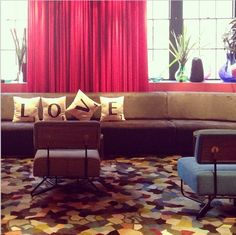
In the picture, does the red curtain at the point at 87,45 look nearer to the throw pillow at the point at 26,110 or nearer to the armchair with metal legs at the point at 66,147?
the throw pillow at the point at 26,110

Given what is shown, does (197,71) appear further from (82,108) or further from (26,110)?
(26,110)

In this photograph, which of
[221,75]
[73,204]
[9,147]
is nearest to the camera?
[73,204]

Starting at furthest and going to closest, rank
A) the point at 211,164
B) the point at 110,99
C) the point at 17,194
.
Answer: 1. the point at 110,99
2. the point at 17,194
3. the point at 211,164

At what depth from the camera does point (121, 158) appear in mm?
5426

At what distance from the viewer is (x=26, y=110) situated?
5625 mm

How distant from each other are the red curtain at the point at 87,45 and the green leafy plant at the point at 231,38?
1.13 m

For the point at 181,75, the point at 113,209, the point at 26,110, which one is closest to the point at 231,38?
the point at 181,75

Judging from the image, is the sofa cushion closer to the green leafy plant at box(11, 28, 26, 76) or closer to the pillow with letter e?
the pillow with letter e

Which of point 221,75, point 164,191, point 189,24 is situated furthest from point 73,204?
point 189,24

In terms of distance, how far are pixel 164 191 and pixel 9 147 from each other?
230 cm

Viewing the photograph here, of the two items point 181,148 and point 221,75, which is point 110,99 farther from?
point 221,75

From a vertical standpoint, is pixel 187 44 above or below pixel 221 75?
above

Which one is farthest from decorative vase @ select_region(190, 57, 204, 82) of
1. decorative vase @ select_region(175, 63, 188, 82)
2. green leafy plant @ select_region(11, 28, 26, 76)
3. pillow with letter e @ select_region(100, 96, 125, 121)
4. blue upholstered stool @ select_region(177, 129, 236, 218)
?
blue upholstered stool @ select_region(177, 129, 236, 218)

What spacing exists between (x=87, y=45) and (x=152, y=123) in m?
1.54
